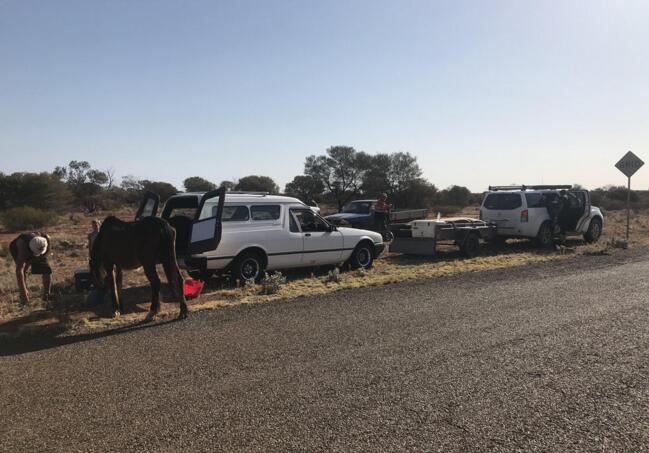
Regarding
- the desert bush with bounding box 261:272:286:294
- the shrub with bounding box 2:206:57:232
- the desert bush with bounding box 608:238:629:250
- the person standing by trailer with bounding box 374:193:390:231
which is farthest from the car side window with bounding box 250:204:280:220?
the shrub with bounding box 2:206:57:232

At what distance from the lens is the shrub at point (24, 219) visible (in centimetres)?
3132

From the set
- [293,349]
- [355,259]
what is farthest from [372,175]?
[293,349]

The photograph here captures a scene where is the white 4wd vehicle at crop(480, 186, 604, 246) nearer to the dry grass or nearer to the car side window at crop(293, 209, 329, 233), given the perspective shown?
the dry grass

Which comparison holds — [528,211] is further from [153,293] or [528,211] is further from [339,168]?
[339,168]

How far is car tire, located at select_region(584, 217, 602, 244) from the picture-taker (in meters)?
18.7

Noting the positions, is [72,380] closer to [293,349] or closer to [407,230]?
[293,349]

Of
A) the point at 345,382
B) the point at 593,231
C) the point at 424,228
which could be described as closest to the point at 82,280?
the point at 345,382

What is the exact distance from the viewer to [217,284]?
10750mm

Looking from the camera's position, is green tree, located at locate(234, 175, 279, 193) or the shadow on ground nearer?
the shadow on ground

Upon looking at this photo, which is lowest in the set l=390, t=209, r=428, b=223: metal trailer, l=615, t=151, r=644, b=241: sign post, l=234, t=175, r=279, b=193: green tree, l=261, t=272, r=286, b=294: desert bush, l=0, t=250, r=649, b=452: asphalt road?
l=0, t=250, r=649, b=452: asphalt road

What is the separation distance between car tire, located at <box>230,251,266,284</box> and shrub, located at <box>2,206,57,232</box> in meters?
26.3

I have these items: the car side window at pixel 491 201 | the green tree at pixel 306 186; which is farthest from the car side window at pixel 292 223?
the green tree at pixel 306 186

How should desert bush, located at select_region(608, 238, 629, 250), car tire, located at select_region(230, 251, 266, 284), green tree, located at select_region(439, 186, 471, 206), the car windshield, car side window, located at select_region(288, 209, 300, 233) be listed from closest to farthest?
car tire, located at select_region(230, 251, 266, 284)
car side window, located at select_region(288, 209, 300, 233)
desert bush, located at select_region(608, 238, 629, 250)
the car windshield
green tree, located at select_region(439, 186, 471, 206)

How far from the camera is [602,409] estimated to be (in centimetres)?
428
